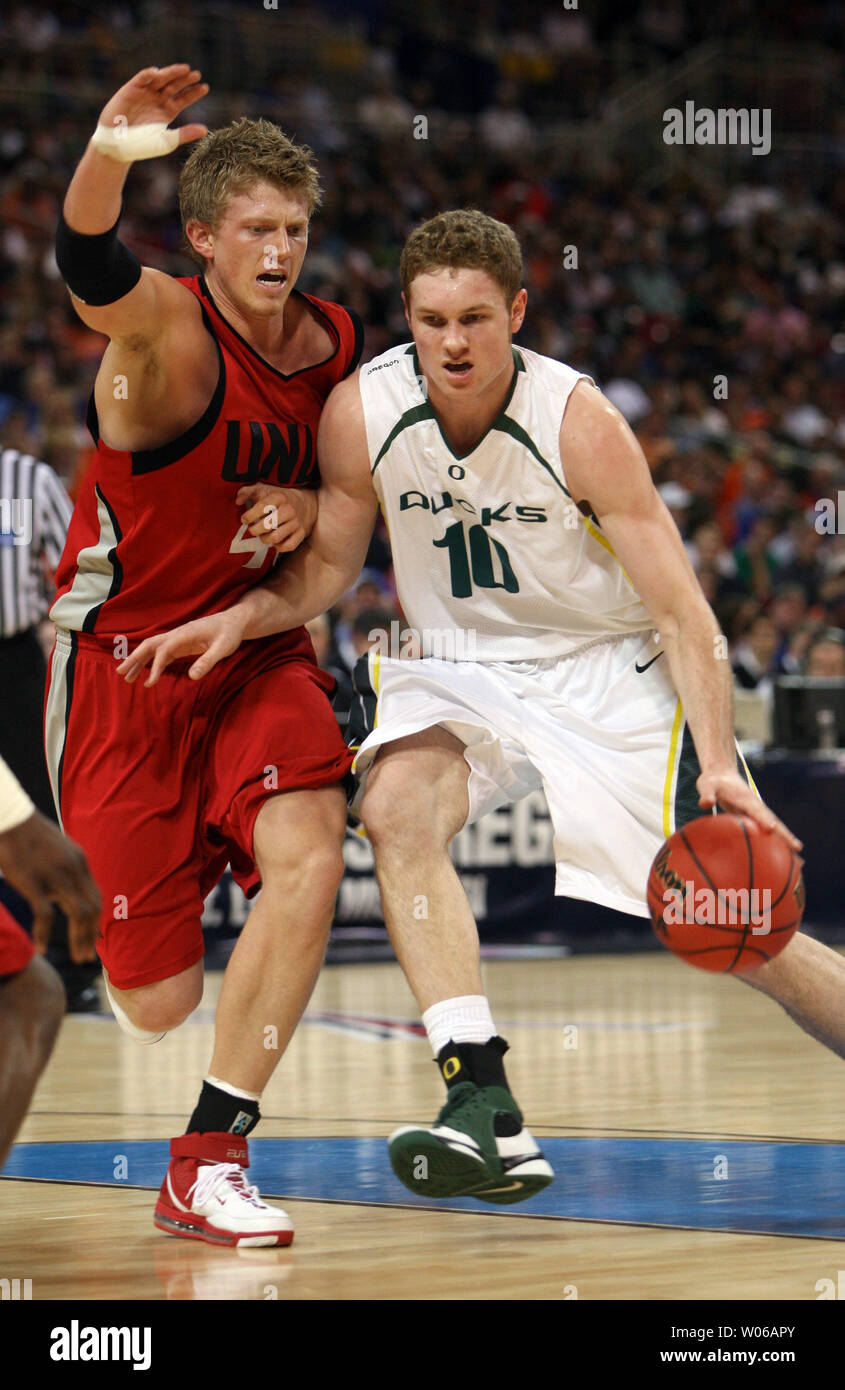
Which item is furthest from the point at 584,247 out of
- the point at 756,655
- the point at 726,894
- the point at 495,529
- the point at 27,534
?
the point at 726,894

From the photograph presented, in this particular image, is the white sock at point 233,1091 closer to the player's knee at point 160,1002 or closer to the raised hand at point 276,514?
the player's knee at point 160,1002

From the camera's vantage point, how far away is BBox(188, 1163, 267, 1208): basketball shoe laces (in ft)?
12.6

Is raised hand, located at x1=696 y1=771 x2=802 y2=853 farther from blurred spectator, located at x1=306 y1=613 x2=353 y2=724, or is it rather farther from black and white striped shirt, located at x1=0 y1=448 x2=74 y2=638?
blurred spectator, located at x1=306 y1=613 x2=353 y2=724

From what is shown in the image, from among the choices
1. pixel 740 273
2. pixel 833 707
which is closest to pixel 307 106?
pixel 740 273

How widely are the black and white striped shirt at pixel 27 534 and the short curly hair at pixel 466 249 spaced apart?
3.10 meters

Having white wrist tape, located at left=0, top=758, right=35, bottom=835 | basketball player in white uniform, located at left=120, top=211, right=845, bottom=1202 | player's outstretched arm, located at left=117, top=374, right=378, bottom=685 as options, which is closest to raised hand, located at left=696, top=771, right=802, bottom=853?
basketball player in white uniform, located at left=120, top=211, right=845, bottom=1202

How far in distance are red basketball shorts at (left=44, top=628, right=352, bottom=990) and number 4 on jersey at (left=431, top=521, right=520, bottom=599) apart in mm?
413

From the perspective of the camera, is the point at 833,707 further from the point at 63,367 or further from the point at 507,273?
the point at 507,273

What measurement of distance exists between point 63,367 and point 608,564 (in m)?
8.99

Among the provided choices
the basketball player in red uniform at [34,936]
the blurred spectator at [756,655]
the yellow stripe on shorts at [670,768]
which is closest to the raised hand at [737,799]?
the yellow stripe on shorts at [670,768]

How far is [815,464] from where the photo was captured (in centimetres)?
1535

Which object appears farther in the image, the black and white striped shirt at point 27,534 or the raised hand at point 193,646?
the black and white striped shirt at point 27,534

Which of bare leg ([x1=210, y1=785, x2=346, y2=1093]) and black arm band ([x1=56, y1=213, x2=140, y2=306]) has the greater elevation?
black arm band ([x1=56, y1=213, x2=140, y2=306])

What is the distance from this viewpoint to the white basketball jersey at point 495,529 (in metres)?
4.18
